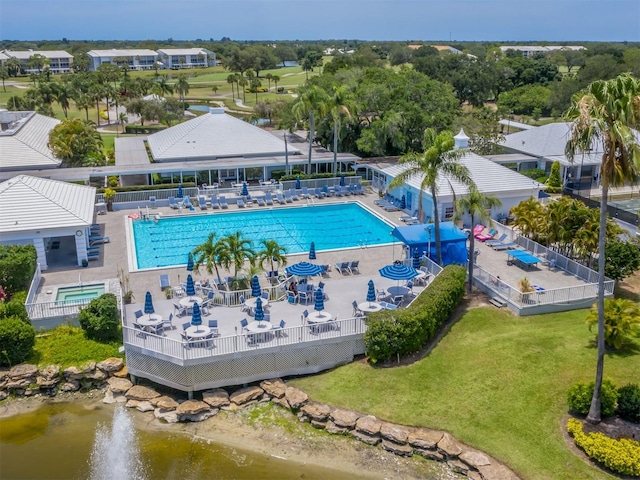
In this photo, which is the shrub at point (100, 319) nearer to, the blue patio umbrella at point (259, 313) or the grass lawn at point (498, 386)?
the blue patio umbrella at point (259, 313)

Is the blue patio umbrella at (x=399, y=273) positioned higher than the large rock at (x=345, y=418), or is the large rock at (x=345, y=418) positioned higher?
the blue patio umbrella at (x=399, y=273)

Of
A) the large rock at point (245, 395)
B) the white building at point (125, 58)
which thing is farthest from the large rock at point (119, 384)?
the white building at point (125, 58)

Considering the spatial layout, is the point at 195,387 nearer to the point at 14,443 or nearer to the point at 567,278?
the point at 14,443

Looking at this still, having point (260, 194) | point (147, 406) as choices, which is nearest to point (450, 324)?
point (147, 406)

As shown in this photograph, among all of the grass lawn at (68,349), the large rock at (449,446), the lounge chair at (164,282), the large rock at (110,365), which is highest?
the lounge chair at (164,282)

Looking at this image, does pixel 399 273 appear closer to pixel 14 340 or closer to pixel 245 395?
pixel 245 395

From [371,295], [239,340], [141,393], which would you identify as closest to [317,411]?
[239,340]

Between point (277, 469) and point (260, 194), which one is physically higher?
point (260, 194)
